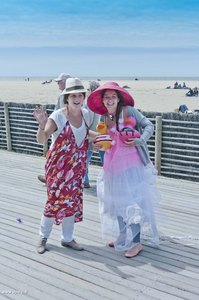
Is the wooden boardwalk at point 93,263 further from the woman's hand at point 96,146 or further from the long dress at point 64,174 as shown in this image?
the woman's hand at point 96,146

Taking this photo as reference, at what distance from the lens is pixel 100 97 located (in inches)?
150

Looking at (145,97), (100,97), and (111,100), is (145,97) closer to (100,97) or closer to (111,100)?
(100,97)

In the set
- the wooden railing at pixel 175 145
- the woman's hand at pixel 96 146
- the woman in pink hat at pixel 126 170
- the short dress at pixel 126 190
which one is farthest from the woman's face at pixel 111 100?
the wooden railing at pixel 175 145

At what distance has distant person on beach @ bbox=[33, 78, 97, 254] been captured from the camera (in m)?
3.62

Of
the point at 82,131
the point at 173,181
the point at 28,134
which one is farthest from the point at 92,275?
the point at 28,134

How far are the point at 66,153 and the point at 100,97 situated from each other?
0.63 m

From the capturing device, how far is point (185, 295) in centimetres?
316

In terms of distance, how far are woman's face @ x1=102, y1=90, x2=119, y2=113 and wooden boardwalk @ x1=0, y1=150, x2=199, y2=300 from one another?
1.43m

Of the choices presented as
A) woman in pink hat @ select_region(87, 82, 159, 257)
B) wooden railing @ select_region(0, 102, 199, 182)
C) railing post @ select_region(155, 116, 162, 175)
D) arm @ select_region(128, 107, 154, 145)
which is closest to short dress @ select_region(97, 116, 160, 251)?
woman in pink hat @ select_region(87, 82, 159, 257)

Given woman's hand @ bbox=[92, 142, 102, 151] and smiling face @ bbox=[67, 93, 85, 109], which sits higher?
smiling face @ bbox=[67, 93, 85, 109]

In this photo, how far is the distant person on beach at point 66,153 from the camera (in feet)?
11.9

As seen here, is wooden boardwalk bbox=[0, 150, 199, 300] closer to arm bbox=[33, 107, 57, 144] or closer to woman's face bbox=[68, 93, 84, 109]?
arm bbox=[33, 107, 57, 144]

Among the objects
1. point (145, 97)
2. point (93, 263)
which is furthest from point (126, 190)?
point (145, 97)

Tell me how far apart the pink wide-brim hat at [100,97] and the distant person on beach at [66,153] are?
12cm
